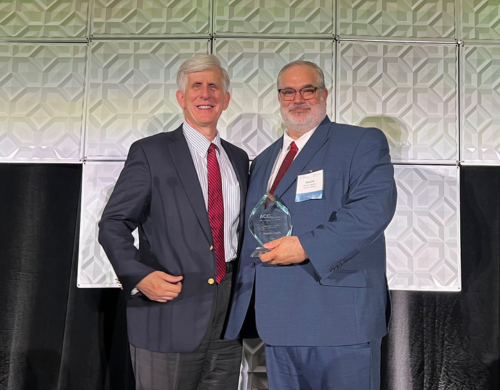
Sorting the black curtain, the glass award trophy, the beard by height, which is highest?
the beard

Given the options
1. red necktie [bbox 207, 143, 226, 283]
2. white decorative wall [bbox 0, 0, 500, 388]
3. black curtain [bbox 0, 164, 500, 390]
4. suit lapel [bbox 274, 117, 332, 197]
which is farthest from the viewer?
white decorative wall [bbox 0, 0, 500, 388]

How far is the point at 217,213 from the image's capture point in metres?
2.40

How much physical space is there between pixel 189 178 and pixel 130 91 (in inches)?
53.3

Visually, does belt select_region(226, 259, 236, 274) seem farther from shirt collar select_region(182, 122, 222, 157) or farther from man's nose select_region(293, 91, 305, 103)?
man's nose select_region(293, 91, 305, 103)

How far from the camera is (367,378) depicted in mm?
2096

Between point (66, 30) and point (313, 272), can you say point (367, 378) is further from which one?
point (66, 30)

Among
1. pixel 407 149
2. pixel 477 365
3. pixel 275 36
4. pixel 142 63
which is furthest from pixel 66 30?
pixel 477 365

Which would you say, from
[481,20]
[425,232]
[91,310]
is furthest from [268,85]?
[91,310]

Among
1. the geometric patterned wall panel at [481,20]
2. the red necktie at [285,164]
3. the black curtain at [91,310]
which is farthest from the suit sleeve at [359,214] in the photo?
the geometric patterned wall panel at [481,20]

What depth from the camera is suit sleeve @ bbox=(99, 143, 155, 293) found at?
218 cm

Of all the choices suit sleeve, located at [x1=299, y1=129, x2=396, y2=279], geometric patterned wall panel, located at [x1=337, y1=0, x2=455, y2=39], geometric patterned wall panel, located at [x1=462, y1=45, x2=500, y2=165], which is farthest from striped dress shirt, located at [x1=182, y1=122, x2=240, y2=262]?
geometric patterned wall panel, located at [x1=462, y1=45, x2=500, y2=165]

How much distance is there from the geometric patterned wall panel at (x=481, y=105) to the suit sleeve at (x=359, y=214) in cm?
141

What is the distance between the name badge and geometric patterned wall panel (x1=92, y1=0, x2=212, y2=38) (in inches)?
66.9

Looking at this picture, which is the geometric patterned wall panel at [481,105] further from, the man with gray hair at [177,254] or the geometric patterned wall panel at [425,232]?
the man with gray hair at [177,254]
